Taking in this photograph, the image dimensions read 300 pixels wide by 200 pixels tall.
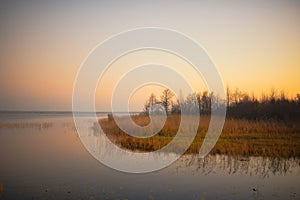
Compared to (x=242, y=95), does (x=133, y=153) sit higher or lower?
lower

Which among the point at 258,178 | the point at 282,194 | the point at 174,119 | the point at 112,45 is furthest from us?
the point at 174,119

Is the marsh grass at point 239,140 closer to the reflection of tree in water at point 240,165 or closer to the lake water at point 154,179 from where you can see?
the reflection of tree in water at point 240,165

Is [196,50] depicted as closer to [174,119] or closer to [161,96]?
[174,119]

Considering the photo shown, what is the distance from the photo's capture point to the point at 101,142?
18000mm

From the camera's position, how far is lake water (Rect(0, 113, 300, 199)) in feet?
27.2

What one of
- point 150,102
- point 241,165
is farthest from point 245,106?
point 241,165

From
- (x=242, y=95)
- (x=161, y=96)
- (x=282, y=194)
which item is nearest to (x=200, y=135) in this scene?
(x=282, y=194)

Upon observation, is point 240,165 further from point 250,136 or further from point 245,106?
point 245,106

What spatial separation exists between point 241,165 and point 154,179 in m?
3.72

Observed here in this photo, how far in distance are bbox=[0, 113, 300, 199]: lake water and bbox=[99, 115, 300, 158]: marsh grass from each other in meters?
1.09

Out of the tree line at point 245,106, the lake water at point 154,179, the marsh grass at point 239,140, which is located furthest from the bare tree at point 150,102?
the lake water at point 154,179

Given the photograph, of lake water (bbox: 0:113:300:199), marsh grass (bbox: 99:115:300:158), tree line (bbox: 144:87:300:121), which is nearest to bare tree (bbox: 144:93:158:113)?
tree line (bbox: 144:87:300:121)

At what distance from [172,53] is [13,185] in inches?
332

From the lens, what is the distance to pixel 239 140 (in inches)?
635
